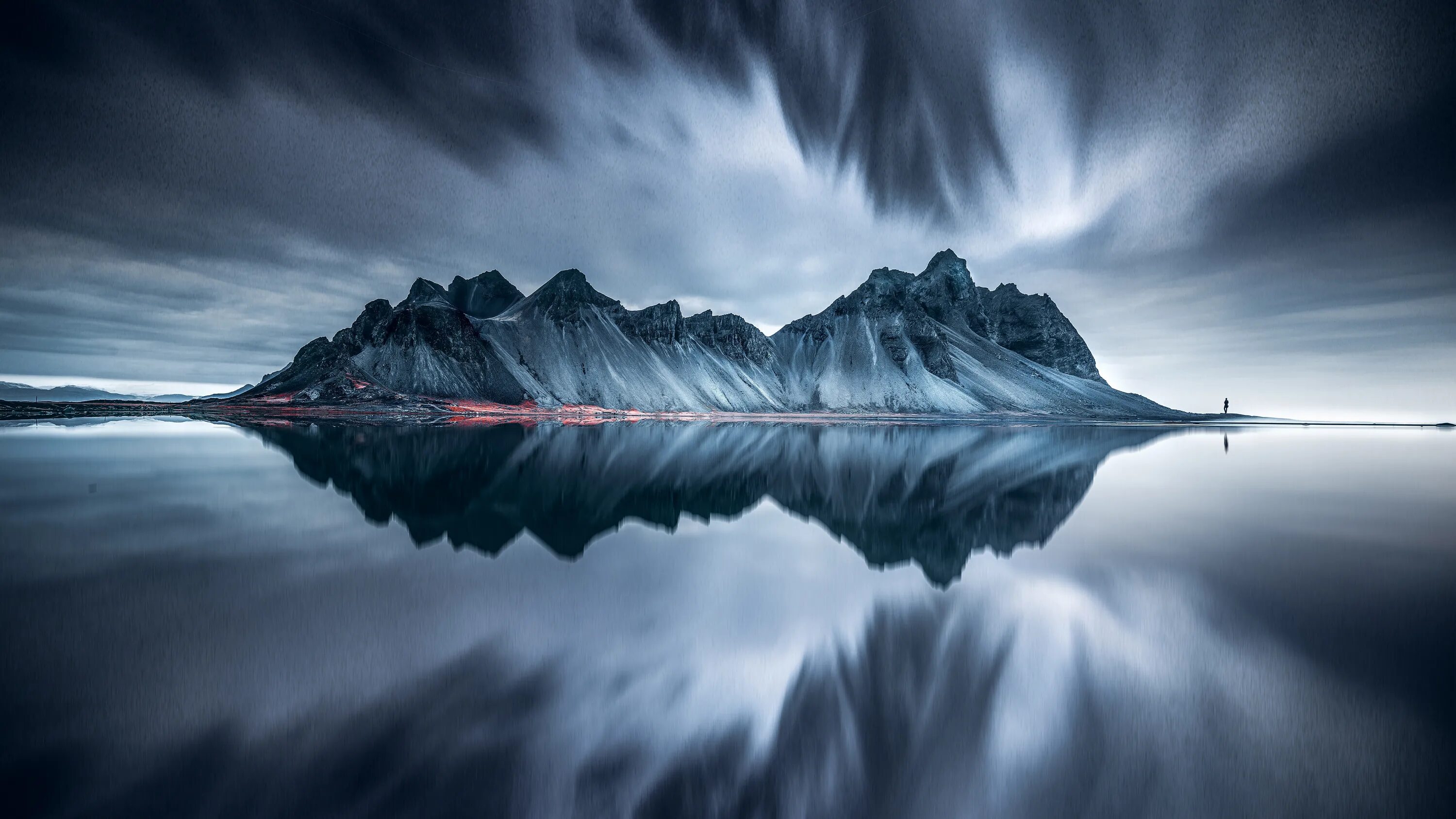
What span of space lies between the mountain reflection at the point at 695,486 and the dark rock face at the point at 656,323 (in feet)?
424

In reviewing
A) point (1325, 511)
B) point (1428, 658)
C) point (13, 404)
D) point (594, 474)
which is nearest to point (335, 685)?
point (1428, 658)

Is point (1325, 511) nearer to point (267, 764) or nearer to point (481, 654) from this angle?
point (481, 654)

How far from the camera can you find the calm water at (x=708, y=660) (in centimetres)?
566

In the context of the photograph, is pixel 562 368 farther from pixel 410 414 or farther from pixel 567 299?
pixel 410 414

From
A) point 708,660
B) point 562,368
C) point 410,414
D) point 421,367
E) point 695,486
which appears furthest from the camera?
point 562,368

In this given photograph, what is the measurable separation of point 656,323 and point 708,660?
18216 cm

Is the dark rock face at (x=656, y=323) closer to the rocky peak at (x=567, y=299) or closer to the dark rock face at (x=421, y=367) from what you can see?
the rocky peak at (x=567, y=299)

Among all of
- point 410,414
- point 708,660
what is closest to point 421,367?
point 410,414

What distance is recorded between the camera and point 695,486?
26250 millimetres

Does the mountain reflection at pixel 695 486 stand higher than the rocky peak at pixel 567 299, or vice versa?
the rocky peak at pixel 567 299

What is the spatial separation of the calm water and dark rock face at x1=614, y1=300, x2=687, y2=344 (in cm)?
16434

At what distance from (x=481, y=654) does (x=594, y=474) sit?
20.1m

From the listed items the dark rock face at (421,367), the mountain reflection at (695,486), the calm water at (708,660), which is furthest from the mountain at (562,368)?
the calm water at (708,660)

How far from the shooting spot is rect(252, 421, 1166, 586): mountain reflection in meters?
16.5
